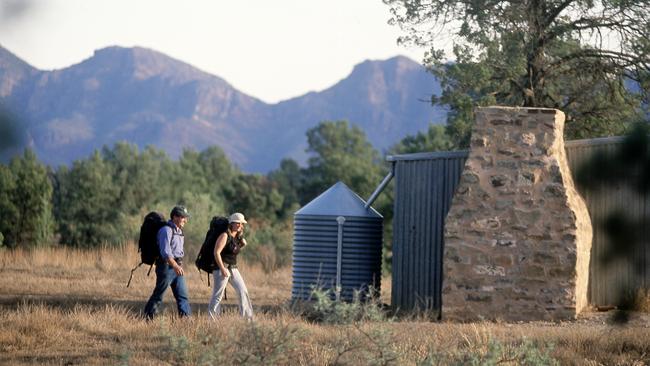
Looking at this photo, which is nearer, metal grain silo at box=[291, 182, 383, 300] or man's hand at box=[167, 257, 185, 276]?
man's hand at box=[167, 257, 185, 276]

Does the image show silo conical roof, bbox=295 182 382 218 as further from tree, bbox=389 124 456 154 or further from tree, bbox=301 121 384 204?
tree, bbox=301 121 384 204

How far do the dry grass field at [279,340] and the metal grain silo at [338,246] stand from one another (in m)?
0.95

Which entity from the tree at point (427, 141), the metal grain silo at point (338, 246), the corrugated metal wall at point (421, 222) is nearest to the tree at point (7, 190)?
the metal grain silo at point (338, 246)

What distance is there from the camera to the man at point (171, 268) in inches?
516

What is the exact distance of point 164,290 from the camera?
1322 cm

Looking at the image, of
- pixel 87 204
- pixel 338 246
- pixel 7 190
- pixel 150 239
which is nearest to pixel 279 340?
pixel 7 190

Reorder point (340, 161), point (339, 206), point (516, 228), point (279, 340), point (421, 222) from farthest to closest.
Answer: point (340, 161)
point (339, 206)
point (421, 222)
point (516, 228)
point (279, 340)

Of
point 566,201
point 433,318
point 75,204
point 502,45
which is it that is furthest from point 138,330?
point 75,204

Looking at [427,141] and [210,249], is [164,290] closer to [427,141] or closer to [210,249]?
[210,249]

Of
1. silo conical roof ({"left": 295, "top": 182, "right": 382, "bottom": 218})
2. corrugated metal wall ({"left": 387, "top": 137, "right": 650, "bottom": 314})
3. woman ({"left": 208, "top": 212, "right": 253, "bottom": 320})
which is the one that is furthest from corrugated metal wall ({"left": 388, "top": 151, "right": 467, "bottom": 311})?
woman ({"left": 208, "top": 212, "right": 253, "bottom": 320})

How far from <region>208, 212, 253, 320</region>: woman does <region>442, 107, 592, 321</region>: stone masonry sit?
3.27 meters

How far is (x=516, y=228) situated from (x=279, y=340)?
717 cm

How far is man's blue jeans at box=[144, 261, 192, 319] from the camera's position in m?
13.0

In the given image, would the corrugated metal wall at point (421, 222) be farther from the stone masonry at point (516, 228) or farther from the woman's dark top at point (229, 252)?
the woman's dark top at point (229, 252)
